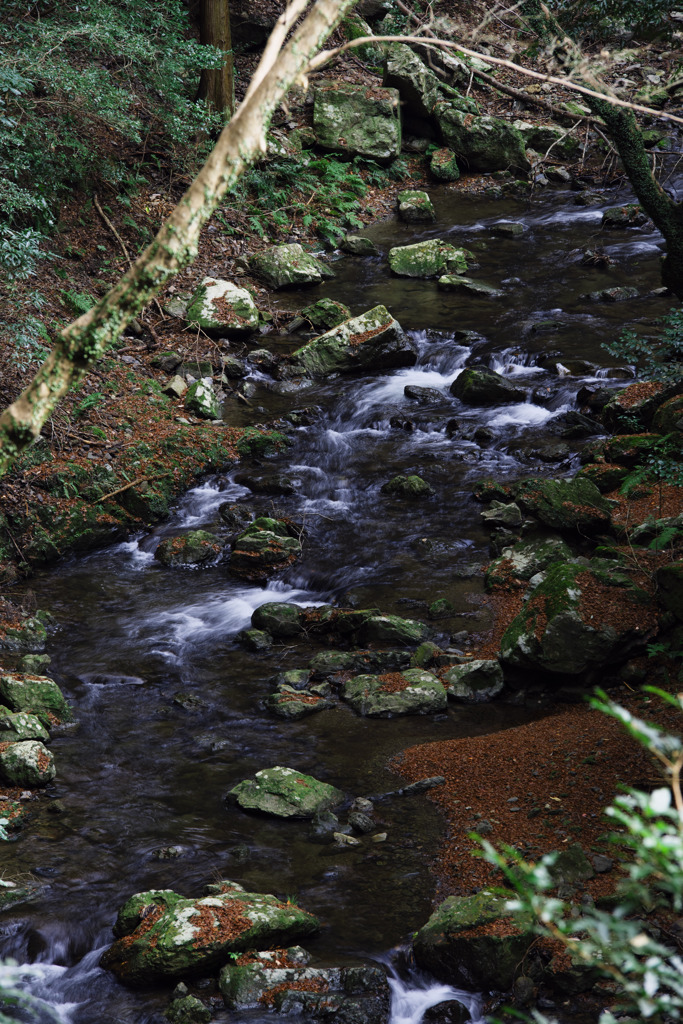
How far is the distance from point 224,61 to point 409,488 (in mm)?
10997

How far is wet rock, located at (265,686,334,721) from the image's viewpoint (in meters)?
7.11

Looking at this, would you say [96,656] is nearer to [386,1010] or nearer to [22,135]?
[386,1010]

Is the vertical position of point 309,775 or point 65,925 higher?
point 65,925

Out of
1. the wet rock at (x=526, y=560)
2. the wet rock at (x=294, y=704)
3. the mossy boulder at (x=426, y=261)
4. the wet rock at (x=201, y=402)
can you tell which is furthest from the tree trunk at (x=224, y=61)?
the wet rock at (x=294, y=704)

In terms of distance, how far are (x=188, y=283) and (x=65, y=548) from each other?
7.12m

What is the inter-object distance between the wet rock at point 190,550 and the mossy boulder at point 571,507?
3.90 metres

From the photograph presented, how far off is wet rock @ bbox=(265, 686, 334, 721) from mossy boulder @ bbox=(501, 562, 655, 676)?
5.57 ft

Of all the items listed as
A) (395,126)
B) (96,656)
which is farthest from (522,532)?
(395,126)

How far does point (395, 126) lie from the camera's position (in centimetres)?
2128

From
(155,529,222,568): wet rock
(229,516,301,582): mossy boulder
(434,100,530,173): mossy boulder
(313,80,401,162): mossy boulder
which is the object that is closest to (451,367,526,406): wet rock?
(229,516,301,582): mossy boulder

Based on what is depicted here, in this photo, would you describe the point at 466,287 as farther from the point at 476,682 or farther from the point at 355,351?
the point at 476,682

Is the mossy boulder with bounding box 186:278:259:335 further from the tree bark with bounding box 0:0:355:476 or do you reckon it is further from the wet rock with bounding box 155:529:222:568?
the tree bark with bounding box 0:0:355:476

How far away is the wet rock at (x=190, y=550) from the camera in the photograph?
991 centimetres

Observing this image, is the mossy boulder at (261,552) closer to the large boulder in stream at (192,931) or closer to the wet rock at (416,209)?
the large boulder in stream at (192,931)
